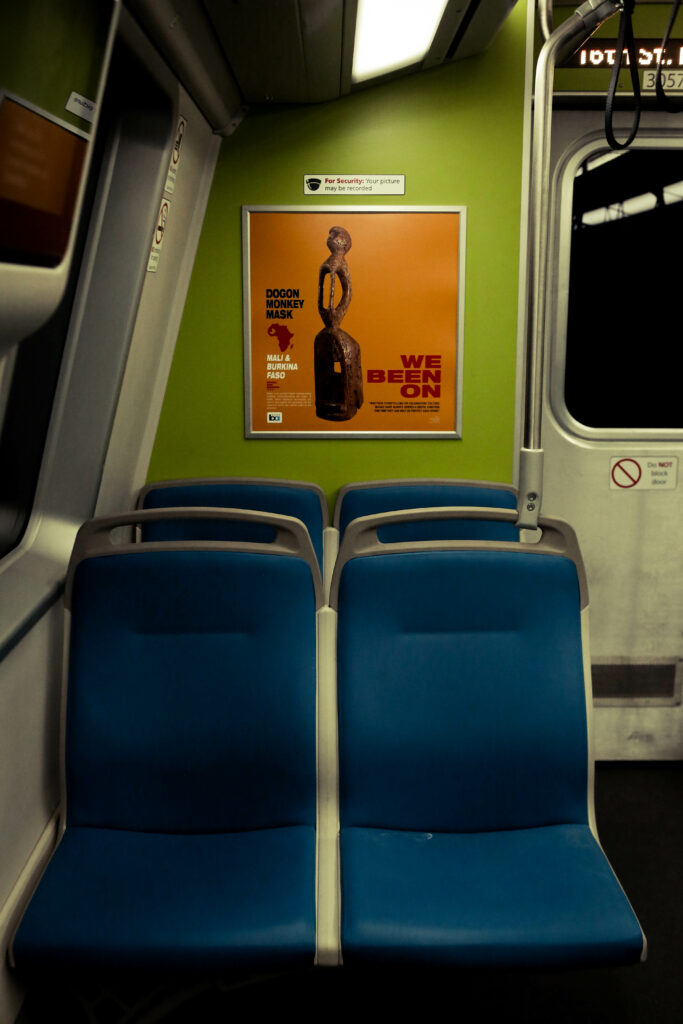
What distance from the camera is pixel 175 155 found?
7.56 ft

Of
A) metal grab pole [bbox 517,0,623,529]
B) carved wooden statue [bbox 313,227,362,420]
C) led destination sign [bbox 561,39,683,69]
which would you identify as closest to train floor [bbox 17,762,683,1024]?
metal grab pole [bbox 517,0,623,529]

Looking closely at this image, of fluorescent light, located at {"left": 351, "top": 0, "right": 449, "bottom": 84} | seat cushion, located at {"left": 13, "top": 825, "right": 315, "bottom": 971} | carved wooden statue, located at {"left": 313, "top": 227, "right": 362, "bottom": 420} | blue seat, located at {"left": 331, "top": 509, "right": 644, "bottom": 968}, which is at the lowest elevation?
seat cushion, located at {"left": 13, "top": 825, "right": 315, "bottom": 971}

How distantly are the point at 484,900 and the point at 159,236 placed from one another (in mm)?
2049

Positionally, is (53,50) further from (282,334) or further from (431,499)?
(431,499)

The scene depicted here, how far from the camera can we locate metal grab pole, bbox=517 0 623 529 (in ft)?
4.24

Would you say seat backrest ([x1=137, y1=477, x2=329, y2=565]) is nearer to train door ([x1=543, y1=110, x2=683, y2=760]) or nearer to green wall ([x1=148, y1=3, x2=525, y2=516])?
green wall ([x1=148, y1=3, x2=525, y2=516])

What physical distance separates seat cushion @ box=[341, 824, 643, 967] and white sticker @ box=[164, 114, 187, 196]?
1906mm

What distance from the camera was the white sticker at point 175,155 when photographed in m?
2.27

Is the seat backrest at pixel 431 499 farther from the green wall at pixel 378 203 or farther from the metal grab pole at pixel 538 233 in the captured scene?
the metal grab pole at pixel 538 233

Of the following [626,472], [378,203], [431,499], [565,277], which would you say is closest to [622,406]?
[626,472]

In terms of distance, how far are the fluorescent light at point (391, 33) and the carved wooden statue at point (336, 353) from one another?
1.75ft

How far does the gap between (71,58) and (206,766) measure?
140 centimetres

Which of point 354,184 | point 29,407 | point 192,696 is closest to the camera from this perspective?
point 192,696

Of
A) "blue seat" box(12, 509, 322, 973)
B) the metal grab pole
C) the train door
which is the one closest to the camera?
the metal grab pole
